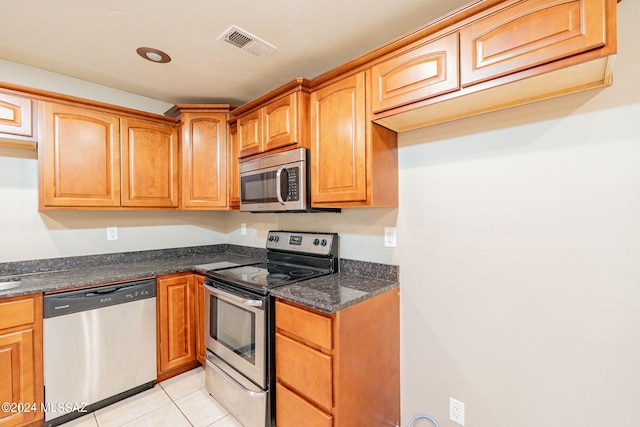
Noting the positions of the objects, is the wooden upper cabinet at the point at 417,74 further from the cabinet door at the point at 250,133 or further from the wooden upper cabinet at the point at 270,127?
the cabinet door at the point at 250,133

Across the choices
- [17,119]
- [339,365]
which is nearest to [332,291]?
[339,365]

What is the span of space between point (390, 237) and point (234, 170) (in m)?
1.55

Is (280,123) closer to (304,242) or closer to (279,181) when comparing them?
(279,181)

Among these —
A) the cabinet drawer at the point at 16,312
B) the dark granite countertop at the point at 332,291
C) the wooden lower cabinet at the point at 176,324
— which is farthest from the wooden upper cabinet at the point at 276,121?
the cabinet drawer at the point at 16,312

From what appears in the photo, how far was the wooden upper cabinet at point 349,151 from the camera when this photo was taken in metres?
1.67

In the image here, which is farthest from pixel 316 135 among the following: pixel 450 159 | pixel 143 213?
pixel 143 213

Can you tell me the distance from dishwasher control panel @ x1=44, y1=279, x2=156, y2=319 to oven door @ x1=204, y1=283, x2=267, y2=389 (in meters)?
0.47

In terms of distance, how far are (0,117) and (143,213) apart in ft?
3.78

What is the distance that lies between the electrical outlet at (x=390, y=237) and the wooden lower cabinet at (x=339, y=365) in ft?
1.01

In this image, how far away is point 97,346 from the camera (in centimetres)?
202

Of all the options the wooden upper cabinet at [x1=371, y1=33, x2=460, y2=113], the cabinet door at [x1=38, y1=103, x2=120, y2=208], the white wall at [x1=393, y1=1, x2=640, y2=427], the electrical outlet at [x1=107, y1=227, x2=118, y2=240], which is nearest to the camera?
the white wall at [x1=393, y1=1, x2=640, y2=427]

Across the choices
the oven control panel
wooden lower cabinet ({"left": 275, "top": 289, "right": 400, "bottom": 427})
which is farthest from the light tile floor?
the oven control panel

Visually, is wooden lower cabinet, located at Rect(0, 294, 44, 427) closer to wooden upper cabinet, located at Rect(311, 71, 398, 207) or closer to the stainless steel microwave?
the stainless steel microwave

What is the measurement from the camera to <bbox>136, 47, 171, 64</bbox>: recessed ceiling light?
6.41ft
